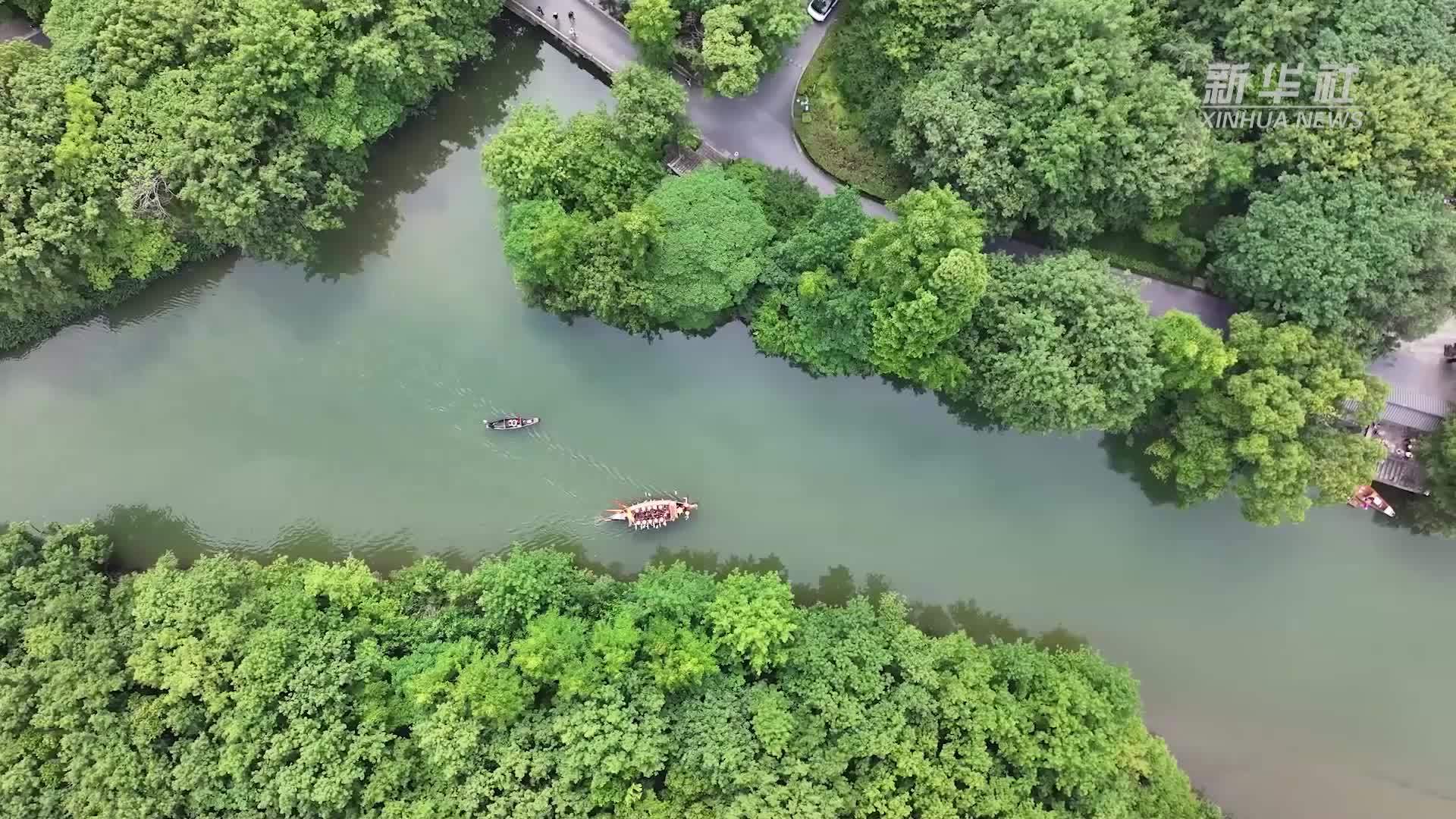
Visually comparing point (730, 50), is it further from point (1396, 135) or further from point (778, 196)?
point (1396, 135)

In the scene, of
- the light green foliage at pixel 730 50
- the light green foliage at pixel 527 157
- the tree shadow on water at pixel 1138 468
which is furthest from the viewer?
the tree shadow on water at pixel 1138 468

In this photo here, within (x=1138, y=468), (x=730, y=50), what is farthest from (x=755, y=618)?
(x=730, y=50)

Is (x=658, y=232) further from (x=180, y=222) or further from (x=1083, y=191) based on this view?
(x=180, y=222)

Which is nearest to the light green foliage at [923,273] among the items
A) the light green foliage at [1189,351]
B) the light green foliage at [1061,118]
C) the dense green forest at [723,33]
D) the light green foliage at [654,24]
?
the light green foliage at [1061,118]

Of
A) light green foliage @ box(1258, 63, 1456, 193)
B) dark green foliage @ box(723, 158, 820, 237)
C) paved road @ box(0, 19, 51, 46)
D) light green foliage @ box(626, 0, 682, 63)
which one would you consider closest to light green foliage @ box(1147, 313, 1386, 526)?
light green foliage @ box(1258, 63, 1456, 193)

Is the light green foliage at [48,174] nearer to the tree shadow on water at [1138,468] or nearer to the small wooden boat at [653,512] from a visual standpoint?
the small wooden boat at [653,512]
